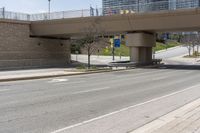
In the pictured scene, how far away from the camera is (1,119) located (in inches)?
368

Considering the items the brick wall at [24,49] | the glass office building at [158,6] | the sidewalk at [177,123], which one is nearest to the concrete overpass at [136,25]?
the glass office building at [158,6]

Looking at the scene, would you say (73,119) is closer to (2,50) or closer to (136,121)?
(136,121)

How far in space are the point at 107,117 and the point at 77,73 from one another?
2191 centimetres

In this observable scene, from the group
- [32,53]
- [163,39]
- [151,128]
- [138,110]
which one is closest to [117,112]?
[138,110]

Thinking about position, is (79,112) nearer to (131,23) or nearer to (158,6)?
(131,23)

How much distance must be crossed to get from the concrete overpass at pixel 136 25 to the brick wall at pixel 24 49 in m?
1.87

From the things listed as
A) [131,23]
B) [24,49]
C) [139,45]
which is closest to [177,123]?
[131,23]

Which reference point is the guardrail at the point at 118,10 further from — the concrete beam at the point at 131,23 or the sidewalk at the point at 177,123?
the sidewalk at the point at 177,123

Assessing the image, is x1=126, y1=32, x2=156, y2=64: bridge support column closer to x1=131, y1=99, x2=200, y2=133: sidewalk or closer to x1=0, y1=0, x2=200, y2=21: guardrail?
x1=0, y1=0, x2=200, y2=21: guardrail

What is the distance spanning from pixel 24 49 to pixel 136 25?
16.6m

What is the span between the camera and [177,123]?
27.9ft

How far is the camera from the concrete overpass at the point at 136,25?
134 ft

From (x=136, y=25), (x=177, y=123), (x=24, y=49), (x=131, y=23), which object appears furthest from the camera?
(x=24, y=49)

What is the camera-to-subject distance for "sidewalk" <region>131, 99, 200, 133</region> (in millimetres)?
7785
